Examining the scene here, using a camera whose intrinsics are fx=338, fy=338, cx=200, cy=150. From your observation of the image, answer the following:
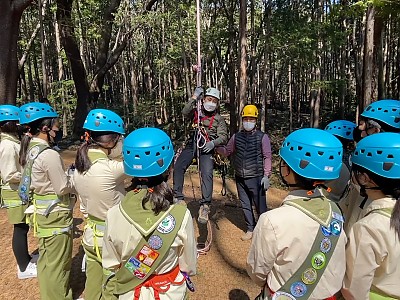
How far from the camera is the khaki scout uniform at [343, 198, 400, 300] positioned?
6.27 feet

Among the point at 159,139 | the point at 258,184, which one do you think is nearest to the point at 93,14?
the point at 258,184

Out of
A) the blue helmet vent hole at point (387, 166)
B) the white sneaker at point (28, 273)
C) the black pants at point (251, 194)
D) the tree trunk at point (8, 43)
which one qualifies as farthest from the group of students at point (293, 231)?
the tree trunk at point (8, 43)

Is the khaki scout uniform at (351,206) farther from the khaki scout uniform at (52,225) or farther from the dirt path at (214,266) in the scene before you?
the khaki scout uniform at (52,225)

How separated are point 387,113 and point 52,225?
3534mm

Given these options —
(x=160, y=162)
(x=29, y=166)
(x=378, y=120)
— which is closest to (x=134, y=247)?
(x=160, y=162)

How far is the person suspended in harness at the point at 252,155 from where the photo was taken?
507 cm

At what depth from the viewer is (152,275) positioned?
2186mm

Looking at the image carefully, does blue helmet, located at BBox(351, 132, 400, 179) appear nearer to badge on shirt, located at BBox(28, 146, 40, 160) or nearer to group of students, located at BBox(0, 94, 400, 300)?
group of students, located at BBox(0, 94, 400, 300)

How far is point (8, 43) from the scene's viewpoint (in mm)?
8406

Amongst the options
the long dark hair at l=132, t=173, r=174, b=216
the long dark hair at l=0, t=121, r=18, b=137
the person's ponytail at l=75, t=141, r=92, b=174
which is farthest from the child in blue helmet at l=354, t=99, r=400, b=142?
the long dark hair at l=0, t=121, r=18, b=137

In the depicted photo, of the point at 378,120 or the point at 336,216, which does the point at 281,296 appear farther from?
the point at 378,120

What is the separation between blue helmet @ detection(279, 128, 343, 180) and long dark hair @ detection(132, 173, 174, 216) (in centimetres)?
80

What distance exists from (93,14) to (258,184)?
716 inches

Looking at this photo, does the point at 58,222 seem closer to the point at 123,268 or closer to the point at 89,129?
A: the point at 89,129
